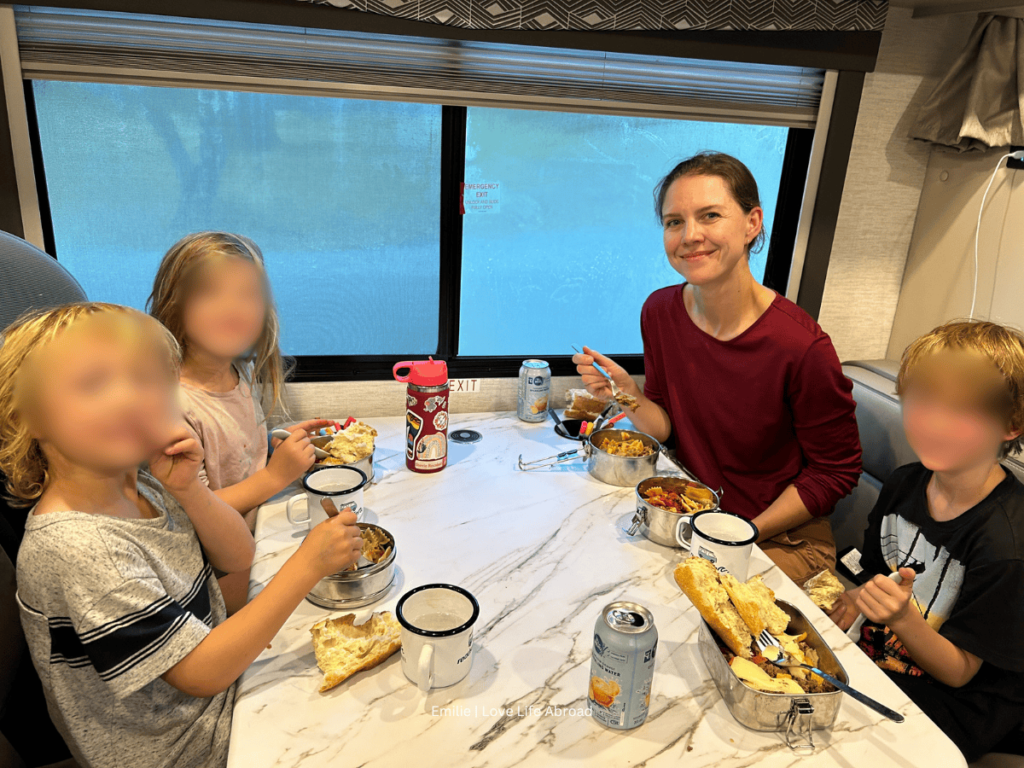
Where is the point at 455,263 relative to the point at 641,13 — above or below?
below

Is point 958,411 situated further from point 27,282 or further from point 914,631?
point 27,282

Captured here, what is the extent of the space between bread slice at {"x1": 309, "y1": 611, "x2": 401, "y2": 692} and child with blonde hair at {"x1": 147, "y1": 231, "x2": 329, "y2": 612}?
40 centimetres

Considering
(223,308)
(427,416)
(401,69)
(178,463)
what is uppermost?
(401,69)

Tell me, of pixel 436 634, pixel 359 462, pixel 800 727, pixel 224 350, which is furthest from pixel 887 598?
pixel 224 350

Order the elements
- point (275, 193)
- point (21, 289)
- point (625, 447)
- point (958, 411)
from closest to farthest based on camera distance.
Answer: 1. point (958, 411)
2. point (21, 289)
3. point (625, 447)
4. point (275, 193)

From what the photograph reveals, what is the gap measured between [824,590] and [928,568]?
0.18 m

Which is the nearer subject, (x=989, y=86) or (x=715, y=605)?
(x=715, y=605)

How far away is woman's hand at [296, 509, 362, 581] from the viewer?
0.91 metres

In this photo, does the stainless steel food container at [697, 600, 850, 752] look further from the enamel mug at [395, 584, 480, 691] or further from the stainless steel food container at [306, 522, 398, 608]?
the stainless steel food container at [306, 522, 398, 608]

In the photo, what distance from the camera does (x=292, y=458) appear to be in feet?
4.15

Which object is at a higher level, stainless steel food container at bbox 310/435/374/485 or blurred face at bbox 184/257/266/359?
blurred face at bbox 184/257/266/359

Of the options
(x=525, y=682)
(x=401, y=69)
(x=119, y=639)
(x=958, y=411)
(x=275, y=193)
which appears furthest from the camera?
(x=275, y=193)

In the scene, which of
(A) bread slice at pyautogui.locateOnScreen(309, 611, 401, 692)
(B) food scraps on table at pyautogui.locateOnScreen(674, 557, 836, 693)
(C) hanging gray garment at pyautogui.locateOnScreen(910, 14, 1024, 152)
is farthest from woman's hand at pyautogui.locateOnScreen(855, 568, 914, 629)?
(C) hanging gray garment at pyautogui.locateOnScreen(910, 14, 1024, 152)

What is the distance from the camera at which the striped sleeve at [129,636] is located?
30.3 inches
